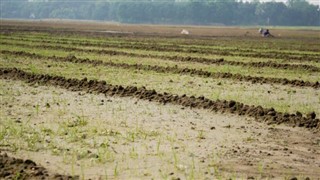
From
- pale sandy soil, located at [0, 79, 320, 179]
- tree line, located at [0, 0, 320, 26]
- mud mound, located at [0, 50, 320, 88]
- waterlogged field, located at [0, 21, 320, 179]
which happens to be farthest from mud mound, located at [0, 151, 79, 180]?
tree line, located at [0, 0, 320, 26]

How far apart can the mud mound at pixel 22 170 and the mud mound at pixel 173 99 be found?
522 centimetres

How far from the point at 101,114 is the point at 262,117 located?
Answer: 3646mm

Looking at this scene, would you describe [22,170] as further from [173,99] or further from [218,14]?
[218,14]

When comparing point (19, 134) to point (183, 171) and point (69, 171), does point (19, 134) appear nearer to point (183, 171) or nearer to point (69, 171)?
point (69, 171)

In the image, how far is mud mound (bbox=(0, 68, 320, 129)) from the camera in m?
9.85

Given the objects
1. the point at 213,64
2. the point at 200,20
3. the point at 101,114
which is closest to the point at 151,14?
the point at 200,20

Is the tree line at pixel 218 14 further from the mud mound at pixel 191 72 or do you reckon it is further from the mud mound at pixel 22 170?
the mud mound at pixel 22 170

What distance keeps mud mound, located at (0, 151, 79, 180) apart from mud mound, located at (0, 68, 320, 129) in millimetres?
5224

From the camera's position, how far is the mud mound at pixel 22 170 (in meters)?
6.16

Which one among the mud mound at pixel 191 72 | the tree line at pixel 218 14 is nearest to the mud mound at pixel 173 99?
the mud mound at pixel 191 72

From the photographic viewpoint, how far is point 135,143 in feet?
25.9

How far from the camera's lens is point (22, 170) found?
6324 mm

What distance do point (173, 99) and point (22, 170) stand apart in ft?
19.8

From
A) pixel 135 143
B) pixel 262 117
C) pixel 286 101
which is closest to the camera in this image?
pixel 135 143
